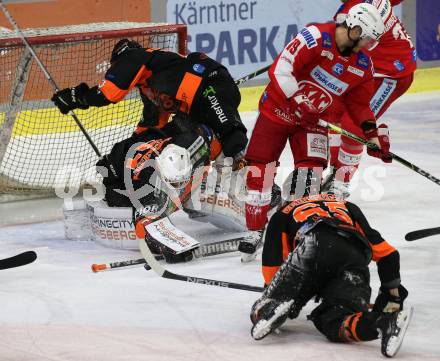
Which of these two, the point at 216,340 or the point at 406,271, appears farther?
the point at 406,271

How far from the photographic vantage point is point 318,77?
5102mm

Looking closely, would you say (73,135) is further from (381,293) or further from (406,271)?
(381,293)

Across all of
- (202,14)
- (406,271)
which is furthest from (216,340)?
(202,14)

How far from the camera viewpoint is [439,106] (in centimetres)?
854

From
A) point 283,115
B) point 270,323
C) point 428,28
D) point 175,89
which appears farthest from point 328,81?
point 428,28

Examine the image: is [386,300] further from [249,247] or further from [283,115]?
[283,115]

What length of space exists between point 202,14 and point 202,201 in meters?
3.06

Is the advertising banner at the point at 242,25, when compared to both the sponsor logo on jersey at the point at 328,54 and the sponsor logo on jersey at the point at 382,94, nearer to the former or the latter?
the sponsor logo on jersey at the point at 382,94

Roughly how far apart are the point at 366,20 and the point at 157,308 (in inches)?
60.8

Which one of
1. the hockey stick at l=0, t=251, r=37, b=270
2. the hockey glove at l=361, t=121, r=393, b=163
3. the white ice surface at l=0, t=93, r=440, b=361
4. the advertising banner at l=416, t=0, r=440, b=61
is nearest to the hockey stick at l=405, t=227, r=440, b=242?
the white ice surface at l=0, t=93, r=440, b=361

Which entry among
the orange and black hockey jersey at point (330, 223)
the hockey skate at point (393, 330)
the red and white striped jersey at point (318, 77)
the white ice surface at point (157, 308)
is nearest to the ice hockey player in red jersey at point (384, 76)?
the white ice surface at point (157, 308)

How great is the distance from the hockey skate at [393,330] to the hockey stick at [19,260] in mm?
1652

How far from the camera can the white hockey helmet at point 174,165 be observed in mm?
4906

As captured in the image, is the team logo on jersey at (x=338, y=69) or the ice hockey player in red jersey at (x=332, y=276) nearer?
the ice hockey player in red jersey at (x=332, y=276)
